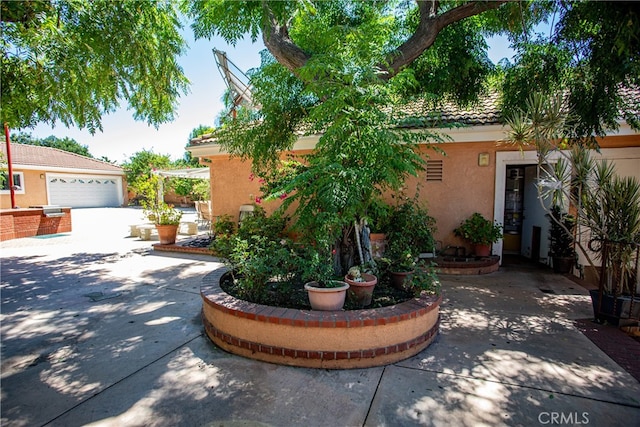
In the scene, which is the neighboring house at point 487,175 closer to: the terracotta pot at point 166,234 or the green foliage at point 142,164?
the terracotta pot at point 166,234

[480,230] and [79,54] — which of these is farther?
[480,230]

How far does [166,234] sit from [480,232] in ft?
28.9

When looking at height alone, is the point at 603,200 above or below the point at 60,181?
below

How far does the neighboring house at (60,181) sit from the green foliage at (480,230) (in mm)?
25537

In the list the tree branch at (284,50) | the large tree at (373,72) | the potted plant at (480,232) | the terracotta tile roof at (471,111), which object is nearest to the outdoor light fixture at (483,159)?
the terracotta tile roof at (471,111)

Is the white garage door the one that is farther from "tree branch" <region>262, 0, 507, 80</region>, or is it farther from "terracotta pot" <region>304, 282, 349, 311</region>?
"terracotta pot" <region>304, 282, 349, 311</region>

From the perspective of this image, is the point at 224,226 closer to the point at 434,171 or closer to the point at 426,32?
the point at 434,171

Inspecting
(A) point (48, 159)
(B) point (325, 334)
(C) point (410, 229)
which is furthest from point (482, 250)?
(A) point (48, 159)

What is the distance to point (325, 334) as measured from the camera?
3471 mm

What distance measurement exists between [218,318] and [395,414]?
2.27m

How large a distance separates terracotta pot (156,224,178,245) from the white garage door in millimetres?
20517

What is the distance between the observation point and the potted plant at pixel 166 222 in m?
10.1

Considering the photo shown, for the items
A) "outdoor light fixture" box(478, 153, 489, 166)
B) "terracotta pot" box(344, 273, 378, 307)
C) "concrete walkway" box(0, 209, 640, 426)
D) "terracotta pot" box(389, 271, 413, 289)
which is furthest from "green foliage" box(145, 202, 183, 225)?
"outdoor light fixture" box(478, 153, 489, 166)

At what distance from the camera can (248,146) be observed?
22.1 ft
